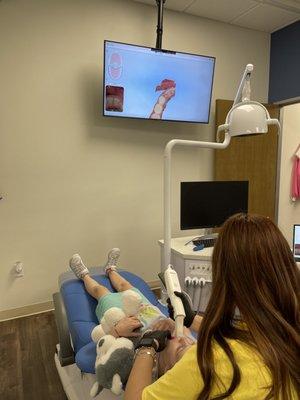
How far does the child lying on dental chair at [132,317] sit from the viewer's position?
1.18 meters

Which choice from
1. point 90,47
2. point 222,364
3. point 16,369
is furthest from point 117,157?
point 222,364

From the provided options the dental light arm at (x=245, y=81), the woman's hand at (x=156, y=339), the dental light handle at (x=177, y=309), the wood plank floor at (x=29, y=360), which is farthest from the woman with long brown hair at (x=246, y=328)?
the wood plank floor at (x=29, y=360)

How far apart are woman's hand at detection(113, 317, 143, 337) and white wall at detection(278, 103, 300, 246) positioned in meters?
2.78

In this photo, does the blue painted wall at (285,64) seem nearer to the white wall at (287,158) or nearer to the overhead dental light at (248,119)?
the white wall at (287,158)

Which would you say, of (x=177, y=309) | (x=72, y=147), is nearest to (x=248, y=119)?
(x=177, y=309)

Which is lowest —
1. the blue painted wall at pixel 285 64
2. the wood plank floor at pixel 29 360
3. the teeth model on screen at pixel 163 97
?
the wood plank floor at pixel 29 360

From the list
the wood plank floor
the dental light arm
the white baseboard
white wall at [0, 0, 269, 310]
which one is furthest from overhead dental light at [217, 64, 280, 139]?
the white baseboard

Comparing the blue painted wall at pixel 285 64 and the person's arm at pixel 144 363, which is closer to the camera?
the person's arm at pixel 144 363

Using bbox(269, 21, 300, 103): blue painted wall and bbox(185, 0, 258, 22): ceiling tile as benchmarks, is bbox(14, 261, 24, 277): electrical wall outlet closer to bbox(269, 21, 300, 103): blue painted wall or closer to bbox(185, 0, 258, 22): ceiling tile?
bbox(185, 0, 258, 22): ceiling tile

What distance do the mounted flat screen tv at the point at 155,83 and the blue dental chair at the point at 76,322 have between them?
1.42m

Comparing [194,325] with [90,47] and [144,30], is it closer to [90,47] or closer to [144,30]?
[90,47]

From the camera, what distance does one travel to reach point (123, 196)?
116 inches

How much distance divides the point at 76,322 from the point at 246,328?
1.11 metres

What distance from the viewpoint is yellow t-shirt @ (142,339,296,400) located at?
28.0 inches
